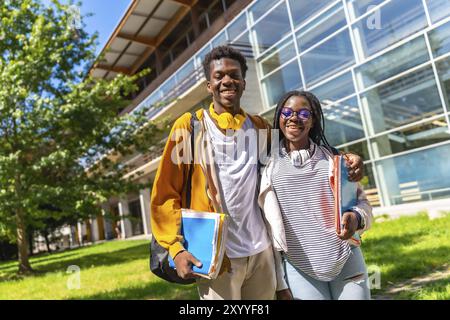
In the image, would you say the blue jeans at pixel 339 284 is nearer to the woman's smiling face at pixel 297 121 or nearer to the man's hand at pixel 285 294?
the man's hand at pixel 285 294

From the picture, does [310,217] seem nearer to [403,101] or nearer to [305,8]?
[305,8]

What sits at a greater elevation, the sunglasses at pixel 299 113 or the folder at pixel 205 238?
the sunglasses at pixel 299 113

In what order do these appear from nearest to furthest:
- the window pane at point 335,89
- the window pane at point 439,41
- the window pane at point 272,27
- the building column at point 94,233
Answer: the window pane at point 439,41 < the window pane at point 272,27 < the window pane at point 335,89 < the building column at point 94,233

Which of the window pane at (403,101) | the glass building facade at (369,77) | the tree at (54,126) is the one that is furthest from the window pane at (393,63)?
the tree at (54,126)

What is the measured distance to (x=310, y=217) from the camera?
4.77ft

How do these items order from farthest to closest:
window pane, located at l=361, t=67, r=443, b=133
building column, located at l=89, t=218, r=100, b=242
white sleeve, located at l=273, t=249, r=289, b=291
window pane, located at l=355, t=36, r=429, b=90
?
building column, located at l=89, t=218, r=100, b=242
window pane, located at l=361, t=67, r=443, b=133
window pane, located at l=355, t=36, r=429, b=90
white sleeve, located at l=273, t=249, r=289, b=291

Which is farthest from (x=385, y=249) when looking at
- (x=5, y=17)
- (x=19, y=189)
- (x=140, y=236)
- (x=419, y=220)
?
(x=140, y=236)

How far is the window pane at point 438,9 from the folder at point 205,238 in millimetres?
3273

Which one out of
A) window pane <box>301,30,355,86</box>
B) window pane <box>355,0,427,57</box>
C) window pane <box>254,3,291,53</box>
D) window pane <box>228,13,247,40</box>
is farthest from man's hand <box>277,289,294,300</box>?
window pane <box>228,13,247,40</box>

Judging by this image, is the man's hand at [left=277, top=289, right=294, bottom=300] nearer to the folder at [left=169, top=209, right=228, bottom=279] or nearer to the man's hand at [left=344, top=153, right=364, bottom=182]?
the folder at [left=169, top=209, right=228, bottom=279]

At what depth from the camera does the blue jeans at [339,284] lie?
1.45 meters

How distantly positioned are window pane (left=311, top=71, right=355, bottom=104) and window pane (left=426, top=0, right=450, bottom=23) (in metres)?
2.98

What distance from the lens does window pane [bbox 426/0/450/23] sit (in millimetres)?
3568

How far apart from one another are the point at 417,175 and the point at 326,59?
8.51 feet
